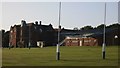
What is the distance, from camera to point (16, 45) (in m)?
112

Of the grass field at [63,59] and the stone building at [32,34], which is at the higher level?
the stone building at [32,34]

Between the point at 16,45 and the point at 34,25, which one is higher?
the point at 34,25

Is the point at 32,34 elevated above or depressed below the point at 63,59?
above

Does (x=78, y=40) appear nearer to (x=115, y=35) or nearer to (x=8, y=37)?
(x=115, y=35)

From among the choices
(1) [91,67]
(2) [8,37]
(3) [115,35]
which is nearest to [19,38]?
(2) [8,37]

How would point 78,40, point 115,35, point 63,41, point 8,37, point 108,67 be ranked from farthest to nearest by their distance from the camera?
point 8,37 → point 63,41 → point 78,40 → point 115,35 → point 108,67

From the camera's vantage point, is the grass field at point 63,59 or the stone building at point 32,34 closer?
the grass field at point 63,59

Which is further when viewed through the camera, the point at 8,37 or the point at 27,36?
the point at 8,37

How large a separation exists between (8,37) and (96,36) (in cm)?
4224

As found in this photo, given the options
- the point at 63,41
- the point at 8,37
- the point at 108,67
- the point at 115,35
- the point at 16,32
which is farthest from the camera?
the point at 8,37

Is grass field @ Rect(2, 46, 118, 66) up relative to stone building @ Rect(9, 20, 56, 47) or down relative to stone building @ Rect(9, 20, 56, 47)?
down

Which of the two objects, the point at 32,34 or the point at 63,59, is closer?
the point at 63,59

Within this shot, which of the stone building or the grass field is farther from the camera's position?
the stone building

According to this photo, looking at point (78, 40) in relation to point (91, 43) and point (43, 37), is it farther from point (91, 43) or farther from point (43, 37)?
point (43, 37)
